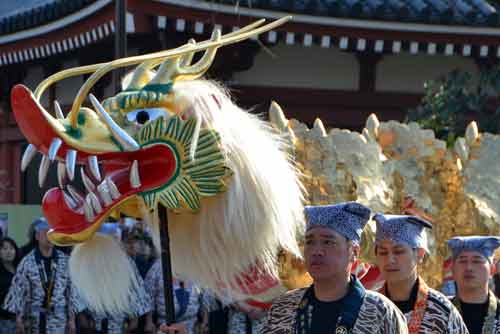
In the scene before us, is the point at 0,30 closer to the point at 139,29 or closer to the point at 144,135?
the point at 139,29

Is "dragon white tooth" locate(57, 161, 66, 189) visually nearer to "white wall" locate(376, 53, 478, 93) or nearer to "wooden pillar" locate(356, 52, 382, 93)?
"wooden pillar" locate(356, 52, 382, 93)

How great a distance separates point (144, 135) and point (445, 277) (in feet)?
7.97

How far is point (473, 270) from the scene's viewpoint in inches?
185

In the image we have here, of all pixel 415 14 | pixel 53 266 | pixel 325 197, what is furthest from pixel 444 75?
pixel 325 197

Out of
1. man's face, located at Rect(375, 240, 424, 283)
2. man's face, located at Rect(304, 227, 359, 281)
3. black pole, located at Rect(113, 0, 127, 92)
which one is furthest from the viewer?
black pole, located at Rect(113, 0, 127, 92)

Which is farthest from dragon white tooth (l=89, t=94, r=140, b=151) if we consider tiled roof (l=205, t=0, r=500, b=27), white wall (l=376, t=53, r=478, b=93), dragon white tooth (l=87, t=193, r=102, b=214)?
white wall (l=376, t=53, r=478, b=93)

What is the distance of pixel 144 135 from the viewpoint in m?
3.79

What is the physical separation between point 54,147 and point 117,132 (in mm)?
227

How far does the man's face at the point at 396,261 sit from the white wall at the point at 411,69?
5.60 m

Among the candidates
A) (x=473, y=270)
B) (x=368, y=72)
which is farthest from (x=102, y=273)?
(x=368, y=72)

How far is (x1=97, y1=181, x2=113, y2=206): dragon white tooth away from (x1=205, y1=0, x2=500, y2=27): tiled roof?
512 centimetres

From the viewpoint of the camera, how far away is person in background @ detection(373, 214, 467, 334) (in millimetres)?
4168

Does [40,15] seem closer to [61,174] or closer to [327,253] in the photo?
[61,174]

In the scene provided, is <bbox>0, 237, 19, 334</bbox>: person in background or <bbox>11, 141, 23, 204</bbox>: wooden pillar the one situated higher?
<bbox>0, 237, 19, 334</bbox>: person in background
